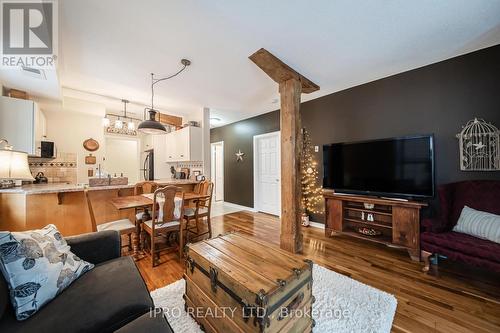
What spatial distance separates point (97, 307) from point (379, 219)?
3.39m

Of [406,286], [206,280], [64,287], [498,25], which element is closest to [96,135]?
[64,287]

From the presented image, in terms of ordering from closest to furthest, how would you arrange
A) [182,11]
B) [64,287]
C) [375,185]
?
[64,287]
[182,11]
[375,185]

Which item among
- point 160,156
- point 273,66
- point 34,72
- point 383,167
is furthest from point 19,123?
point 383,167

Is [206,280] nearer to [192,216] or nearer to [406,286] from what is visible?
[192,216]

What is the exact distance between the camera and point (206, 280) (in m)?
1.39

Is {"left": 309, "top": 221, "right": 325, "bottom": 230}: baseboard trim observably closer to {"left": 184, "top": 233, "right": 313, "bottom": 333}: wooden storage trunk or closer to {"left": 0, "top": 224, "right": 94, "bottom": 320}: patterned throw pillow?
{"left": 184, "top": 233, "right": 313, "bottom": 333}: wooden storage trunk

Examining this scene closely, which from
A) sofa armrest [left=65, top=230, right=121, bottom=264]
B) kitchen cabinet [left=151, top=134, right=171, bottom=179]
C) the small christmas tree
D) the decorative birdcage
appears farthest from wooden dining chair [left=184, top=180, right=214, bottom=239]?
the decorative birdcage

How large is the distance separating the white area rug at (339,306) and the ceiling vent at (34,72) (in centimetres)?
298

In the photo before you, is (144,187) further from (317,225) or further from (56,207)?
(317,225)

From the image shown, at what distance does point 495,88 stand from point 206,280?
3822 mm

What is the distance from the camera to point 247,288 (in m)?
1.07

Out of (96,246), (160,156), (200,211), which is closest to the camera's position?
(96,246)

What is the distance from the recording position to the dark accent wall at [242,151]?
16.2 ft

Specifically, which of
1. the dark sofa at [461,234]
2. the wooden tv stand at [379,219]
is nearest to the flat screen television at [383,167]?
the wooden tv stand at [379,219]
